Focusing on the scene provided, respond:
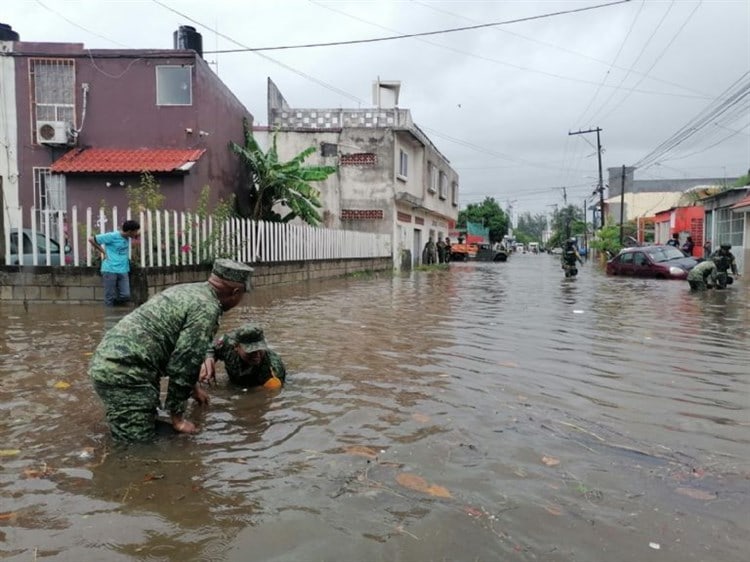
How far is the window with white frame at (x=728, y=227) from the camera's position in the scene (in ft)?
72.7

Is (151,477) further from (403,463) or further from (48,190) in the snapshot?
(48,190)

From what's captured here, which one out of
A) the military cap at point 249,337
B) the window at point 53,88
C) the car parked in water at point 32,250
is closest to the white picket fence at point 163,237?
the car parked in water at point 32,250

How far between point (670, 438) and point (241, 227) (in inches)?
442

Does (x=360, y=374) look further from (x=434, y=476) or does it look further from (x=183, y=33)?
(x=183, y=33)

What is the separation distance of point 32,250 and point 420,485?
9.12 metres

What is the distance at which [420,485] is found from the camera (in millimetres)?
3033

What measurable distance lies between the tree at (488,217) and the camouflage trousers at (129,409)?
71355mm

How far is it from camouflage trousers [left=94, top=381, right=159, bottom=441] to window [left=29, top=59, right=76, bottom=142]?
15.9 metres

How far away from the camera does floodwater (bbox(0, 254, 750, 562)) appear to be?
2.51 metres

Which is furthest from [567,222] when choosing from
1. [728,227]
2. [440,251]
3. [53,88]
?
[53,88]

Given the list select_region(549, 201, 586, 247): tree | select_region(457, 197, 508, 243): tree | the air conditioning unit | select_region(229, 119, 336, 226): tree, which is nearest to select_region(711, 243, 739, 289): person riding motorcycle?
select_region(229, 119, 336, 226): tree

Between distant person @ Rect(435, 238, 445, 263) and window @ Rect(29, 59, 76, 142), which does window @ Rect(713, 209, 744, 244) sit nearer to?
distant person @ Rect(435, 238, 445, 263)

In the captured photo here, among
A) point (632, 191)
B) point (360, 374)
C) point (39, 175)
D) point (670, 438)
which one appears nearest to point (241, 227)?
point (39, 175)

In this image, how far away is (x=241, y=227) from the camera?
13.6m
